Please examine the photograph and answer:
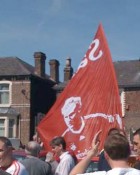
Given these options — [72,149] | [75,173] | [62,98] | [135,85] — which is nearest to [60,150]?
[72,149]

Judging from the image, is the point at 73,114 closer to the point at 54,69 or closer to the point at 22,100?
the point at 22,100

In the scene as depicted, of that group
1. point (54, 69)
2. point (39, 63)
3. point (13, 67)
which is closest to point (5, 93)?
point (13, 67)

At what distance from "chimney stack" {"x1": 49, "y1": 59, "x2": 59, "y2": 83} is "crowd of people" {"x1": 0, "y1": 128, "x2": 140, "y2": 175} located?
127ft

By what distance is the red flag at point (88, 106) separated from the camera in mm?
9734

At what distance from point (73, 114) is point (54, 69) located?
3822cm

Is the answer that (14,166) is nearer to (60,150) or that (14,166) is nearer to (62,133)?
(60,150)

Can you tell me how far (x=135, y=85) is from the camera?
138ft

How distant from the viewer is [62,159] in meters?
8.13

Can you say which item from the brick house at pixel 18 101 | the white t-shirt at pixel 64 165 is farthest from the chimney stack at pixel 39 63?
the white t-shirt at pixel 64 165

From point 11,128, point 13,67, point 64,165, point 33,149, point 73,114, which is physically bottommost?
point 64,165

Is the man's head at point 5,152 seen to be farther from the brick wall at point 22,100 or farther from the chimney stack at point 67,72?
the chimney stack at point 67,72

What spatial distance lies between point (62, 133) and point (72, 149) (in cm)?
52

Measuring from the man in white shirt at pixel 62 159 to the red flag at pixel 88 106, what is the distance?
1.19 m

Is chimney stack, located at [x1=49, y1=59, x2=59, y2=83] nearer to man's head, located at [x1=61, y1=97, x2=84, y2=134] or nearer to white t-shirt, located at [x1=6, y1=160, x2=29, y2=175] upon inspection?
man's head, located at [x1=61, y1=97, x2=84, y2=134]
